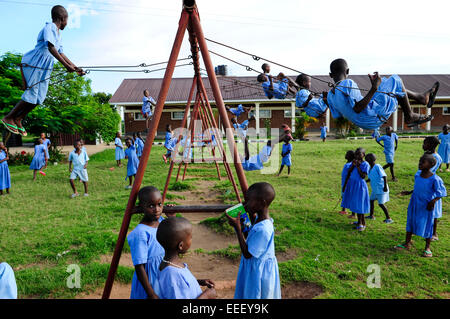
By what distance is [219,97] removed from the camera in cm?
310

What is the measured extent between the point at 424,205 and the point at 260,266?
12.2ft

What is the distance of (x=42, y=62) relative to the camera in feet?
10.0

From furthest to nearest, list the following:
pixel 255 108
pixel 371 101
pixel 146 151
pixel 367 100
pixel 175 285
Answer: pixel 255 108, pixel 371 101, pixel 367 100, pixel 146 151, pixel 175 285

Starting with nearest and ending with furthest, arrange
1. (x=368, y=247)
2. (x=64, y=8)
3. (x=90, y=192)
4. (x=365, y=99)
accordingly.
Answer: (x=64, y=8), (x=365, y=99), (x=368, y=247), (x=90, y=192)

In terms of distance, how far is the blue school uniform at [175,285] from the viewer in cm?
209

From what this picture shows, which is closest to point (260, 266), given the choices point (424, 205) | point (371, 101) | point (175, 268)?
point (175, 268)

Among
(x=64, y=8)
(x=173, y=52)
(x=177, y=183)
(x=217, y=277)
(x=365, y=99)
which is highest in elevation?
(x=64, y=8)

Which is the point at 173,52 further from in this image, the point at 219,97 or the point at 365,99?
the point at 365,99

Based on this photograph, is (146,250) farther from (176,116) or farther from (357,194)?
(176,116)

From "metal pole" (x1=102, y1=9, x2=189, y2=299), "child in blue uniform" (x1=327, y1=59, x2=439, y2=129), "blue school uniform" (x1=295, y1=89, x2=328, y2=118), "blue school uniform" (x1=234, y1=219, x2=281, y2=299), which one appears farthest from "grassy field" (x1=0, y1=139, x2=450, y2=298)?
"blue school uniform" (x1=295, y1=89, x2=328, y2=118)

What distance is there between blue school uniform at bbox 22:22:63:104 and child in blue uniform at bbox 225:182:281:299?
2477mm

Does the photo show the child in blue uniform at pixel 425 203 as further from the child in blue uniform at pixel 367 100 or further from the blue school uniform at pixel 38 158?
the blue school uniform at pixel 38 158

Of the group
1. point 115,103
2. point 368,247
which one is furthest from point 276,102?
point 368,247

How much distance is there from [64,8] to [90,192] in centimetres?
693
